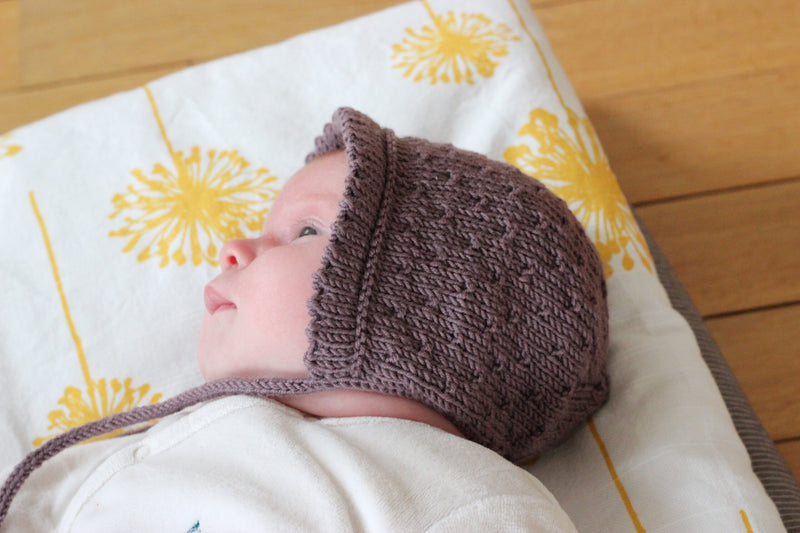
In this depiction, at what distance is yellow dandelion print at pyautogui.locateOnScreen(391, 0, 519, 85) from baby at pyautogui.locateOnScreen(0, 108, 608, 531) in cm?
32

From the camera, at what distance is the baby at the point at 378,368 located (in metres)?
0.68

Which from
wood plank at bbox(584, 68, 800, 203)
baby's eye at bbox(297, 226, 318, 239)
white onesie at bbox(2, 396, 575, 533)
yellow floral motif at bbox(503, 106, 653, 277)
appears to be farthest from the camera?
wood plank at bbox(584, 68, 800, 203)

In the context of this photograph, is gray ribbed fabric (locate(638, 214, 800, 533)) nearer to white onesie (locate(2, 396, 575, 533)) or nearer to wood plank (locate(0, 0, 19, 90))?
white onesie (locate(2, 396, 575, 533))

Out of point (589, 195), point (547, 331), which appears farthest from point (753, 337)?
point (547, 331)

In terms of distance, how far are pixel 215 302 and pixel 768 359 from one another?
0.75 m

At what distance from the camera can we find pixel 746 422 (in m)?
0.92

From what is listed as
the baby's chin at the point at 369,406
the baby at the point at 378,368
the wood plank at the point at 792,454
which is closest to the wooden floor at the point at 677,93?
the wood plank at the point at 792,454

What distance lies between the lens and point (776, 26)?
1436mm

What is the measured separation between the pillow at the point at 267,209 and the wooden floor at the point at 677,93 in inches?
9.6

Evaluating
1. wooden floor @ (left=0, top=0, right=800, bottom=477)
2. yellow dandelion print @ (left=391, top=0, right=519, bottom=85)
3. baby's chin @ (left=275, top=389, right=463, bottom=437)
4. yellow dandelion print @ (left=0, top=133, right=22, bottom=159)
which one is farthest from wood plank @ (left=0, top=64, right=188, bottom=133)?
baby's chin @ (left=275, top=389, right=463, bottom=437)

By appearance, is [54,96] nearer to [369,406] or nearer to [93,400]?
[93,400]

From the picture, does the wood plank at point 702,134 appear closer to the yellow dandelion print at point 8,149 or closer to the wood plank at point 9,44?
the yellow dandelion print at point 8,149

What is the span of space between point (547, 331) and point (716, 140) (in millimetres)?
717

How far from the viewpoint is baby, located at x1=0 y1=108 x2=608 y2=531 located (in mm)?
679
